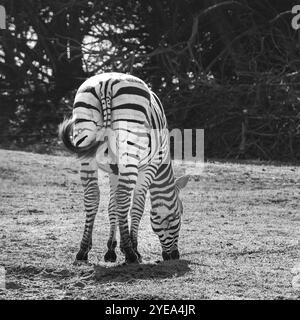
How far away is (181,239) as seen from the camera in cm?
827

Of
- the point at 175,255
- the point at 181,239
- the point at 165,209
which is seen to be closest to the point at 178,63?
the point at 181,239

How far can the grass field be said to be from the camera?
5.89 m

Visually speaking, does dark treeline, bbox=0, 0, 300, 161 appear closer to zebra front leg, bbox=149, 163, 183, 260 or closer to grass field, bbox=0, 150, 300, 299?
grass field, bbox=0, 150, 300, 299

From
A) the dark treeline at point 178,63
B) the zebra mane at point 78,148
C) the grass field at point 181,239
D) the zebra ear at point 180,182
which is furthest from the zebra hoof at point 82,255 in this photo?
the dark treeline at point 178,63

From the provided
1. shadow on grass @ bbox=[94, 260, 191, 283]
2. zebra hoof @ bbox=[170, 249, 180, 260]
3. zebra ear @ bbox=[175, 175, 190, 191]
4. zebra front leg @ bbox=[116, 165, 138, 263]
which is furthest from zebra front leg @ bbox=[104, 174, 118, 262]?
zebra ear @ bbox=[175, 175, 190, 191]

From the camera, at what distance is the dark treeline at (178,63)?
15828mm

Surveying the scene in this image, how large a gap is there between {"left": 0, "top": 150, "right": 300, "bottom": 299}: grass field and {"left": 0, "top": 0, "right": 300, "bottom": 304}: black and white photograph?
2 centimetres

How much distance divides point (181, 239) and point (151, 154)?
4.92 feet

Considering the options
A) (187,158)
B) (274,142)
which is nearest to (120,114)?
(187,158)

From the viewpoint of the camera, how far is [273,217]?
385 inches

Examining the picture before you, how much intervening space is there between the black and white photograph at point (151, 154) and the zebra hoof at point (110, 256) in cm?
2

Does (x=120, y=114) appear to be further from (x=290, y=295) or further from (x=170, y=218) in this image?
(x=290, y=295)

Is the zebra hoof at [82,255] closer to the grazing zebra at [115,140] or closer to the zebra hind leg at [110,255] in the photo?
the grazing zebra at [115,140]
